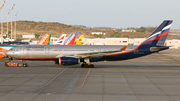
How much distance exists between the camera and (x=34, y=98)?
17.6m

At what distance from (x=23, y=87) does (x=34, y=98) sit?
15.3 feet

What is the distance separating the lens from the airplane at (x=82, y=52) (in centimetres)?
3662

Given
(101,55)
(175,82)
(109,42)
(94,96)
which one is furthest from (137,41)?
(94,96)

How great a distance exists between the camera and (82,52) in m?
37.4

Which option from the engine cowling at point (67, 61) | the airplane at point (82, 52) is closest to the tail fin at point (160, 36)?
the airplane at point (82, 52)

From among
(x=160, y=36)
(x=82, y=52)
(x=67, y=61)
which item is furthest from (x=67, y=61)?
(x=160, y=36)

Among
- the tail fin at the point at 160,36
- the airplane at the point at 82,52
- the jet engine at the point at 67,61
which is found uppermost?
the tail fin at the point at 160,36

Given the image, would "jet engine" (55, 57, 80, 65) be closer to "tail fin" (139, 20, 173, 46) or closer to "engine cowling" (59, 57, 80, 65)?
"engine cowling" (59, 57, 80, 65)

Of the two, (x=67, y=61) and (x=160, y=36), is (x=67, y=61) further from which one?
(x=160, y=36)

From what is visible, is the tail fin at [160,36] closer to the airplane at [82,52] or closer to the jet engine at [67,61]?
the airplane at [82,52]

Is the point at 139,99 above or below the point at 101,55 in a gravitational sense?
below

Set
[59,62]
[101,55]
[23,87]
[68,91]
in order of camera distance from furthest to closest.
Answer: [101,55]
[59,62]
[23,87]
[68,91]

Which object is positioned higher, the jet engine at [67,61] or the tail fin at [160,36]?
the tail fin at [160,36]

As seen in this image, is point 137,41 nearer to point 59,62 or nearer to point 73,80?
point 59,62
